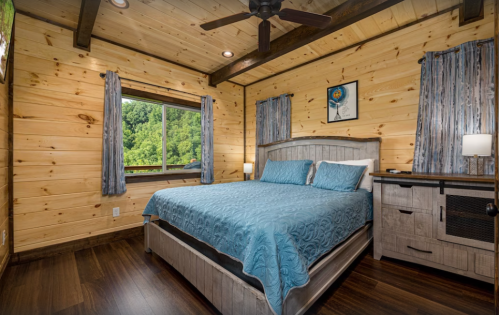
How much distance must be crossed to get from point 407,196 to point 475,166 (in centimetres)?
60

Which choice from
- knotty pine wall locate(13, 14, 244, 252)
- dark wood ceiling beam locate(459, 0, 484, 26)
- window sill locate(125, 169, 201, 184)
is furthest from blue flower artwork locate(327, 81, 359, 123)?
knotty pine wall locate(13, 14, 244, 252)

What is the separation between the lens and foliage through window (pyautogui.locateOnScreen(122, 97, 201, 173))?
345 centimetres

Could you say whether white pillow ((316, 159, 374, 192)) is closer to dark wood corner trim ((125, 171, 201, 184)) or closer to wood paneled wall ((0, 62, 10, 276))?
dark wood corner trim ((125, 171, 201, 184))

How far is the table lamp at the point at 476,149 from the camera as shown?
6.03 feet

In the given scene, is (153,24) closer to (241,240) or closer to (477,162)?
(241,240)

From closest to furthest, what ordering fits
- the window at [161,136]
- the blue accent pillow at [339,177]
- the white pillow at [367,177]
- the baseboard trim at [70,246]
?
the baseboard trim at [70,246]
the blue accent pillow at [339,177]
the white pillow at [367,177]
the window at [161,136]

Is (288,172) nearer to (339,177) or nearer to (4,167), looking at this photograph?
(339,177)

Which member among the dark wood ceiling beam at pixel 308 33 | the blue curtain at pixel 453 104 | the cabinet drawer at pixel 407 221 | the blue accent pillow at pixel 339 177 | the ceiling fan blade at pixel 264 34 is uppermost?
the dark wood ceiling beam at pixel 308 33

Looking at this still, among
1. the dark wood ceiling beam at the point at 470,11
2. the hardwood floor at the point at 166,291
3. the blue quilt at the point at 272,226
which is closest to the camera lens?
the blue quilt at the point at 272,226

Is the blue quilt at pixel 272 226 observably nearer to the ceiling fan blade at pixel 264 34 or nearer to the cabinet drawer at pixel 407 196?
the cabinet drawer at pixel 407 196

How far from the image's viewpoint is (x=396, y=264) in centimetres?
212

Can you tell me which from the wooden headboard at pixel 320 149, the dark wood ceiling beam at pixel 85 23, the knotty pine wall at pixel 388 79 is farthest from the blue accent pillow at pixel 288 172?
the dark wood ceiling beam at pixel 85 23

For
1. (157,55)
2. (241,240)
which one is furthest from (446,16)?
(157,55)

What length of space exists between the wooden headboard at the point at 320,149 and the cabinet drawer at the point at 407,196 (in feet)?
1.80
